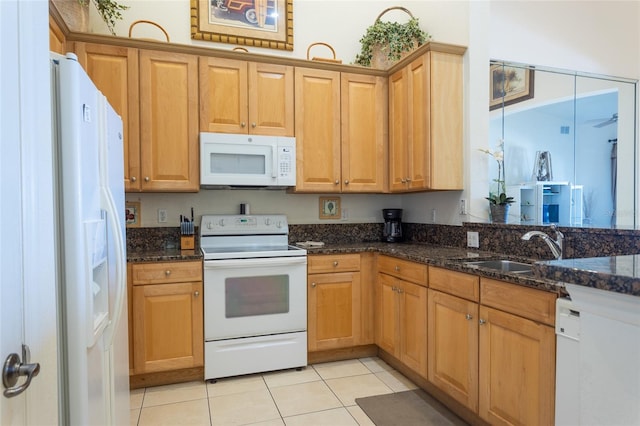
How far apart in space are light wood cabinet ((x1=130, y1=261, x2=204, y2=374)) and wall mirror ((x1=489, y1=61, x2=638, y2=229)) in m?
2.67

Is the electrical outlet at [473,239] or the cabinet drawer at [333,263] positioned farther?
the cabinet drawer at [333,263]

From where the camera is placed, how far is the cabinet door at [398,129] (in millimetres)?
3123

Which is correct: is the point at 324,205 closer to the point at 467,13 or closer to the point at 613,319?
the point at 467,13

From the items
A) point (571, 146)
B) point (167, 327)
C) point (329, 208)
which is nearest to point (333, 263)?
point (329, 208)

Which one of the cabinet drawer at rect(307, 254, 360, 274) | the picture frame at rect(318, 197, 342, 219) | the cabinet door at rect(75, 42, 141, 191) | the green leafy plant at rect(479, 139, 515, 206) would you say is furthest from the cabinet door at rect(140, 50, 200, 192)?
the green leafy plant at rect(479, 139, 515, 206)

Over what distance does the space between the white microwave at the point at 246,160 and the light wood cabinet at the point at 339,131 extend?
0.41 ft

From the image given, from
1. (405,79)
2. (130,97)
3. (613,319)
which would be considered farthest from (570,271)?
(130,97)

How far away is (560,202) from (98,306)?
3.83 meters

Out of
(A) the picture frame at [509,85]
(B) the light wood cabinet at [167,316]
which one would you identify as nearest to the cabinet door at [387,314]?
(B) the light wood cabinet at [167,316]

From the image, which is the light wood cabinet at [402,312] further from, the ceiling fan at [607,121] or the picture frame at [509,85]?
the ceiling fan at [607,121]

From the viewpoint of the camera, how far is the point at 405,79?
10.2 feet

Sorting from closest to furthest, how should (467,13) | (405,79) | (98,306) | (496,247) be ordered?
(98,306) < (496,247) < (467,13) < (405,79)

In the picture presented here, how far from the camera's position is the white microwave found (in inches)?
113

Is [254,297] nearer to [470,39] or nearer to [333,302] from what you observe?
[333,302]
